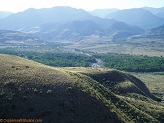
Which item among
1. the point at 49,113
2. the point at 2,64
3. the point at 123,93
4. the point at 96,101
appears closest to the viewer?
the point at 49,113

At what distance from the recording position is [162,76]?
18825cm

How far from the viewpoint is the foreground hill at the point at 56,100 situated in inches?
2432

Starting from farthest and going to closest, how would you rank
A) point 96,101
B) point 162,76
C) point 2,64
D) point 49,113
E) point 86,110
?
point 162,76 → point 2,64 → point 96,101 → point 86,110 → point 49,113


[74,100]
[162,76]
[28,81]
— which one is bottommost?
[162,76]

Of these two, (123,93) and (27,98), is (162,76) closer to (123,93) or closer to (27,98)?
(123,93)

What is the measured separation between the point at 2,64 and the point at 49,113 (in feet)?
79.6

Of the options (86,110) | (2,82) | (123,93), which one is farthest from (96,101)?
(123,93)

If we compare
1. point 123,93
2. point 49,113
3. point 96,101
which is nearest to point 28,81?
point 49,113

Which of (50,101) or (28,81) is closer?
(50,101)

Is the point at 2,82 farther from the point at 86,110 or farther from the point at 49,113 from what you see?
the point at 86,110

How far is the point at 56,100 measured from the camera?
6612 cm

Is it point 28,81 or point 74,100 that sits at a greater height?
point 28,81

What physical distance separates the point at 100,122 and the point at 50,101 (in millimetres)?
12519

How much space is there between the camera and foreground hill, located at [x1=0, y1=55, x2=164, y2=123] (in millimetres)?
61781
